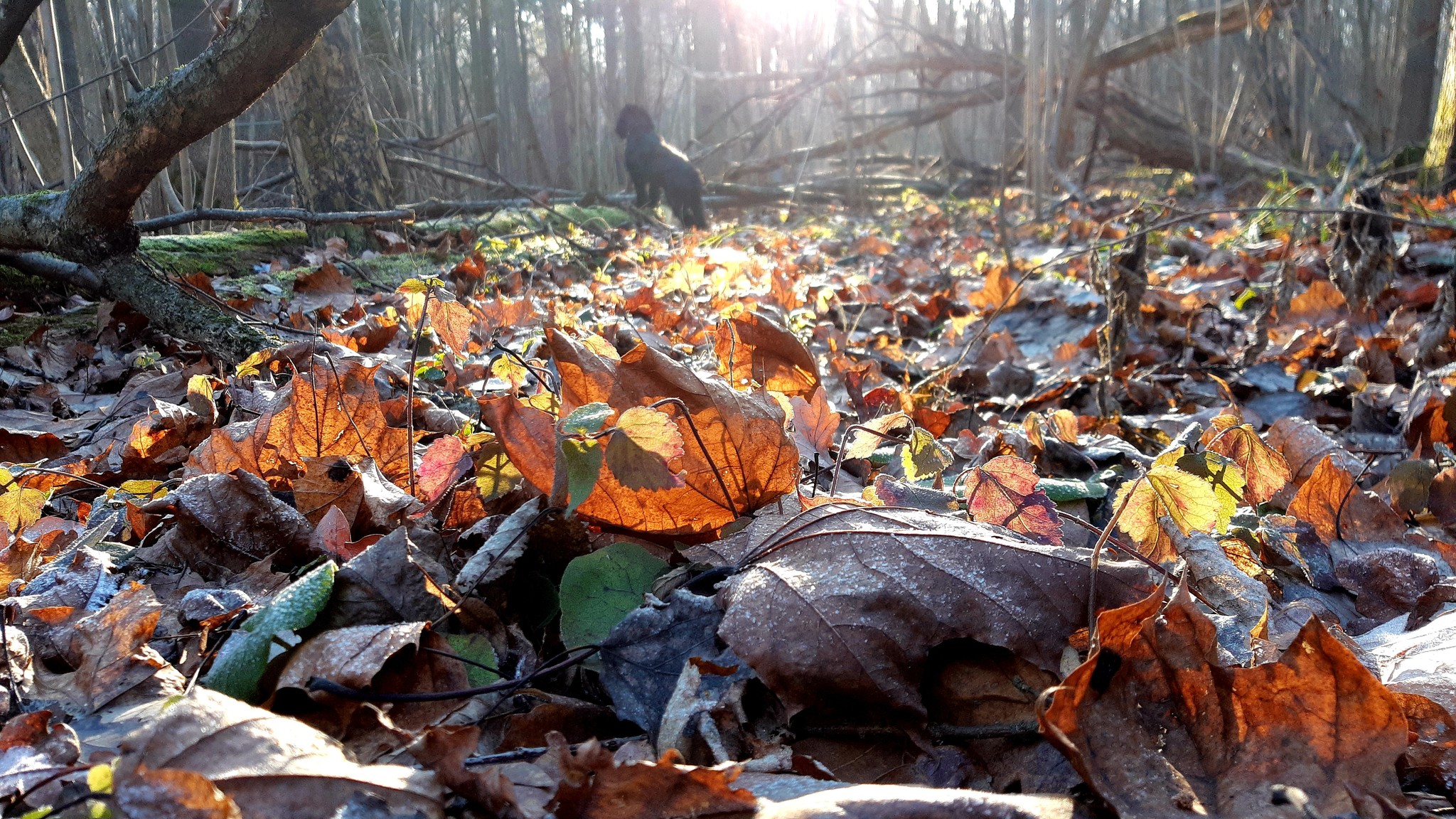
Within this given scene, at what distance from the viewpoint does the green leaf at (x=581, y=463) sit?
33.7 inches

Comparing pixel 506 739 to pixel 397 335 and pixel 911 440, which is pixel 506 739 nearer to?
pixel 911 440

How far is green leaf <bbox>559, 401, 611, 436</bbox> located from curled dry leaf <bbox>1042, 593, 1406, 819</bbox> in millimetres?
462

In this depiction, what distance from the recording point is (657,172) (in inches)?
393

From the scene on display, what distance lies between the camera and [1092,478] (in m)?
1.58

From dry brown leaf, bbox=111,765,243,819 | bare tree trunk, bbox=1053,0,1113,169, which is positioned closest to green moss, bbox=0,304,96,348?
dry brown leaf, bbox=111,765,243,819

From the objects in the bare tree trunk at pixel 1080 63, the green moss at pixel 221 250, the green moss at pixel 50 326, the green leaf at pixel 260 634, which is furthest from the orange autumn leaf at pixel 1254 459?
the bare tree trunk at pixel 1080 63

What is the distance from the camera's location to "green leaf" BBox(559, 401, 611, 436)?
842 mm

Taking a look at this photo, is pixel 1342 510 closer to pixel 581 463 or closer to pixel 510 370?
pixel 581 463

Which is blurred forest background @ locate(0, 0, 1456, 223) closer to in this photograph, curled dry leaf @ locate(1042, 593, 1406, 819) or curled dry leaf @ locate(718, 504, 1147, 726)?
curled dry leaf @ locate(718, 504, 1147, 726)

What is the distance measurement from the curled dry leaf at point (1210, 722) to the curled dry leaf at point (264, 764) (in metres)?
0.49

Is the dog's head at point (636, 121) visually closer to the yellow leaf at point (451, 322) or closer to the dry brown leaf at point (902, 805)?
the yellow leaf at point (451, 322)

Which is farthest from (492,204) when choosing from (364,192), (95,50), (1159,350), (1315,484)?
(1315,484)

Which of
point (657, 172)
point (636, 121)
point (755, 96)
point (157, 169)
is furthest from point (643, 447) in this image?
point (755, 96)

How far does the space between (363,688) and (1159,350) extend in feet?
9.18
